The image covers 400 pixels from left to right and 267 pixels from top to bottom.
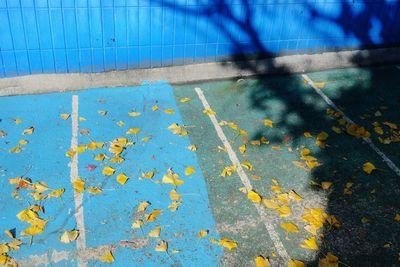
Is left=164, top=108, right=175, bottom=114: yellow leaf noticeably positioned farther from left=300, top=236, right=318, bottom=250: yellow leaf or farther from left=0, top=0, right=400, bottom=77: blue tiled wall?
left=300, top=236, right=318, bottom=250: yellow leaf

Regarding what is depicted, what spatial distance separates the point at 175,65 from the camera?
25.7ft

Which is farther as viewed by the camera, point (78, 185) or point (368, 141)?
point (368, 141)

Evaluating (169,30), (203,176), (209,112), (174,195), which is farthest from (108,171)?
(169,30)

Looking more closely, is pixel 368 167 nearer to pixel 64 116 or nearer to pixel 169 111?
pixel 169 111

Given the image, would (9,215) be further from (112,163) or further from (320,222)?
(320,222)

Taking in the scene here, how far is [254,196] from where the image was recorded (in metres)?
5.38

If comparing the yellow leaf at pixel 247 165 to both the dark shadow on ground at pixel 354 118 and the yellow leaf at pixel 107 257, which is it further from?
the yellow leaf at pixel 107 257

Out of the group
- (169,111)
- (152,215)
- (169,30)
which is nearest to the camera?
(152,215)

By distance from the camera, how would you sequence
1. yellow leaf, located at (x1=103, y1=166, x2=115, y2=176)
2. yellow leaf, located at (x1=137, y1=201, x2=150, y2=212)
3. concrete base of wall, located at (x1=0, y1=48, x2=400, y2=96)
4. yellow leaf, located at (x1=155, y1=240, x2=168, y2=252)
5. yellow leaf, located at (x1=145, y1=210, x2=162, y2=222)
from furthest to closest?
concrete base of wall, located at (x1=0, y1=48, x2=400, y2=96) < yellow leaf, located at (x1=103, y1=166, x2=115, y2=176) < yellow leaf, located at (x1=137, y1=201, x2=150, y2=212) < yellow leaf, located at (x1=145, y1=210, x2=162, y2=222) < yellow leaf, located at (x1=155, y1=240, x2=168, y2=252)

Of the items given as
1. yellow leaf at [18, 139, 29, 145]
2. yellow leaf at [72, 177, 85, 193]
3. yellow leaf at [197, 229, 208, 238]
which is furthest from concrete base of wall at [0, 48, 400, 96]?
yellow leaf at [197, 229, 208, 238]

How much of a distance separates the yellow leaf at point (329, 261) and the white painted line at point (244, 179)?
35 cm

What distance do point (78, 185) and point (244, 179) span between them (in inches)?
82.6

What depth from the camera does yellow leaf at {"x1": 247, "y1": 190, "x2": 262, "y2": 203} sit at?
5.35 m

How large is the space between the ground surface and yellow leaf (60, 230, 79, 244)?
3cm
